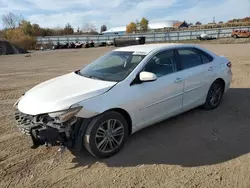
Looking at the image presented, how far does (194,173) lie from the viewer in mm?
2992

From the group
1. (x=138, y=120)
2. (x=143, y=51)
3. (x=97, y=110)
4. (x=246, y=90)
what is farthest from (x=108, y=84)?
(x=246, y=90)

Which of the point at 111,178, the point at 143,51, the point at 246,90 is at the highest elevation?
the point at 143,51

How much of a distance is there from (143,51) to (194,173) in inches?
83.8

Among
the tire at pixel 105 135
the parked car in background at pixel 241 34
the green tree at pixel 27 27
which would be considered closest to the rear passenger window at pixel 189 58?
the tire at pixel 105 135

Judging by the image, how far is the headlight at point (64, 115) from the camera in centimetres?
300

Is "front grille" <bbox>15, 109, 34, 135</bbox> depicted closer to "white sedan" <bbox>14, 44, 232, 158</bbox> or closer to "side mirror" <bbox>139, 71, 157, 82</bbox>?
"white sedan" <bbox>14, 44, 232, 158</bbox>

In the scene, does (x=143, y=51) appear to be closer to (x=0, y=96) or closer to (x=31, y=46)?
(x=0, y=96)

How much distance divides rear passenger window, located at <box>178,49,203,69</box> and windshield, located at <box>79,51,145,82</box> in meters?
0.92

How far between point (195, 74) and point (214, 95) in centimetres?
96

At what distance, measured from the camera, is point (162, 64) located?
4.09 m

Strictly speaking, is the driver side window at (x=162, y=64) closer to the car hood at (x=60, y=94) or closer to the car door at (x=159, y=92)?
the car door at (x=159, y=92)

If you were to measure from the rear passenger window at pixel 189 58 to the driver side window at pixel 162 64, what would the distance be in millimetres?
232

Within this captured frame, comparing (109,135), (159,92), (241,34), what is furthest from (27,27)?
(109,135)

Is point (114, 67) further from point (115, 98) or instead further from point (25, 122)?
Answer: point (25, 122)
